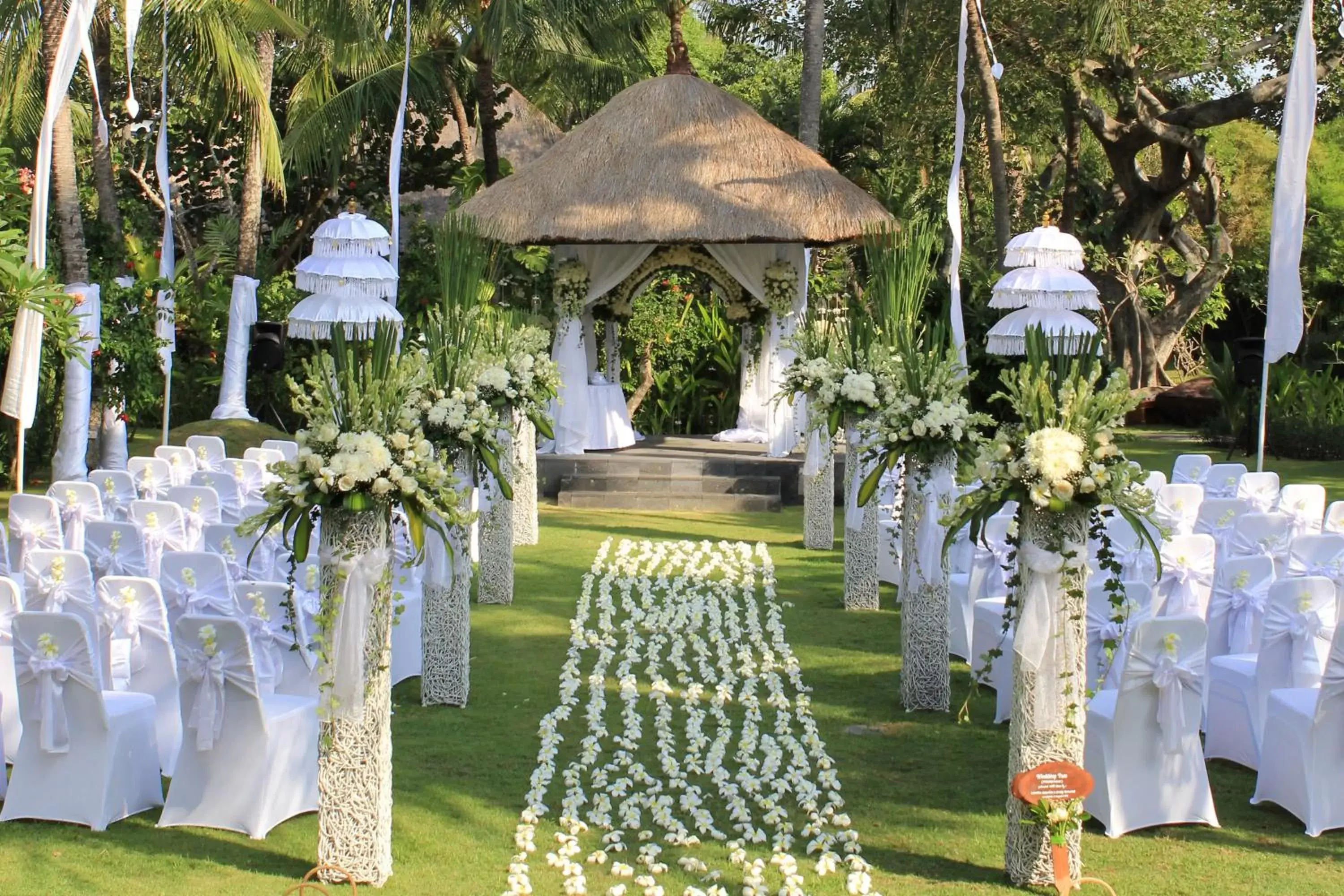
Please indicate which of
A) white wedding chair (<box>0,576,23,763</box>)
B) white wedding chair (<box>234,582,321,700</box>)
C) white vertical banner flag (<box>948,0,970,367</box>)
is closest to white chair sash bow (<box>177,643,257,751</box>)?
white wedding chair (<box>234,582,321,700</box>)

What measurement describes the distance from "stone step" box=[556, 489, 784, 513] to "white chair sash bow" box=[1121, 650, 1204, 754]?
10.0 meters

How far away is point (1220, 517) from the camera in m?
9.26

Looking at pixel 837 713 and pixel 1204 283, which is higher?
pixel 1204 283

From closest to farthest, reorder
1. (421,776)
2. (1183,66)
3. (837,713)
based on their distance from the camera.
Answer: (421,776) → (837,713) → (1183,66)

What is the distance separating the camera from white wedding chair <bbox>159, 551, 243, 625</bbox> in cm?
726

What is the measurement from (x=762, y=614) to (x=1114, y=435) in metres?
5.24

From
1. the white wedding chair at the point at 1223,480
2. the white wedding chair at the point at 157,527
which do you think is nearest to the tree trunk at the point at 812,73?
the white wedding chair at the point at 1223,480

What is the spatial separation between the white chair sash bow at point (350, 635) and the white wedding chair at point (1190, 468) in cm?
760

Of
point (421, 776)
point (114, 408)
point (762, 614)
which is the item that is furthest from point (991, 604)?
point (114, 408)

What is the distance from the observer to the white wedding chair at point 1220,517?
905 cm

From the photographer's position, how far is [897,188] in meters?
25.8

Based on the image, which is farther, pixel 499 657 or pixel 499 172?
pixel 499 172

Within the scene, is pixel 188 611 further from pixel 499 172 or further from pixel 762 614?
pixel 499 172

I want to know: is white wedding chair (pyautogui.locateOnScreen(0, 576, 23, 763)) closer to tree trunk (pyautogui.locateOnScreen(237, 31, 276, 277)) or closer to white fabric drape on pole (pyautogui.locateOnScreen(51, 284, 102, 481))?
white fabric drape on pole (pyautogui.locateOnScreen(51, 284, 102, 481))
